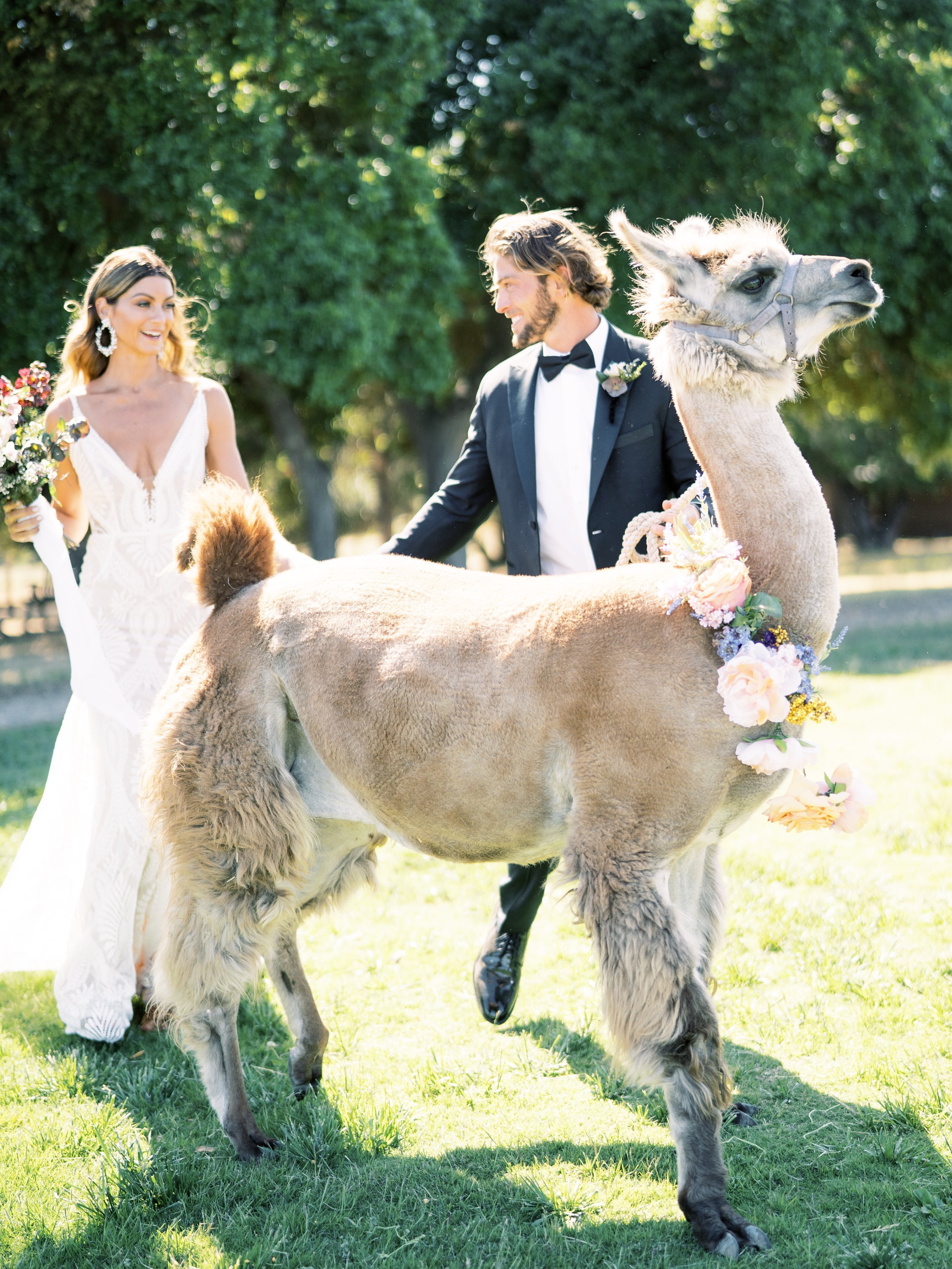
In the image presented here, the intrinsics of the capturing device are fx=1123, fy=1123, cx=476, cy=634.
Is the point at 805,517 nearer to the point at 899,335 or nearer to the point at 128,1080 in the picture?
the point at 128,1080

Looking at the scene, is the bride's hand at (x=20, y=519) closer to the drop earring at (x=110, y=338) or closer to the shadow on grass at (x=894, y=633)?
the drop earring at (x=110, y=338)

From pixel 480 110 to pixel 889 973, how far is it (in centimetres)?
1555

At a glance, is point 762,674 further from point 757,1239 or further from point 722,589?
point 757,1239

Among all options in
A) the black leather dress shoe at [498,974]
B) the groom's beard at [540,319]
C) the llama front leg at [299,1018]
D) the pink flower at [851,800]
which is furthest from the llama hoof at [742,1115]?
the groom's beard at [540,319]

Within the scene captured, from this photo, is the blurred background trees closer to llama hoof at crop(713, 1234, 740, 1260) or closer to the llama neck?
the llama neck

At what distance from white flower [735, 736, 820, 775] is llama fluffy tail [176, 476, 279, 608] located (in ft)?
5.67

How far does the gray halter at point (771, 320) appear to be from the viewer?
9.13 ft

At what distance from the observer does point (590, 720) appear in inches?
110

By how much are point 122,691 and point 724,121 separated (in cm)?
1527

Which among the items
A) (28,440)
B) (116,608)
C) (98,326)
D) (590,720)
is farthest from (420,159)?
(590,720)

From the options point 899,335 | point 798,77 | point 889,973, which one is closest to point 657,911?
point 889,973

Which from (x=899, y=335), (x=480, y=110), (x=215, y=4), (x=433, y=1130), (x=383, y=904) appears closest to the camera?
(x=433, y=1130)

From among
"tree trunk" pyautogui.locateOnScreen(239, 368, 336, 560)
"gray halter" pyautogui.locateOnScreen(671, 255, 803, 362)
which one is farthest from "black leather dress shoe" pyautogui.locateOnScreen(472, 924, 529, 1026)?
"tree trunk" pyautogui.locateOnScreen(239, 368, 336, 560)

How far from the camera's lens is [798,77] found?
15812 millimetres
